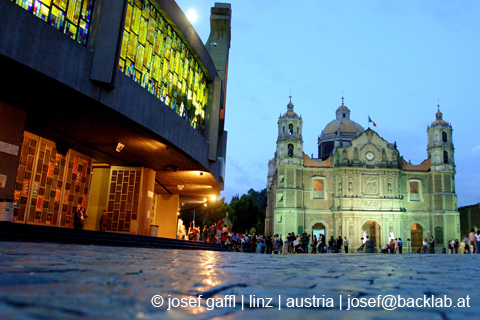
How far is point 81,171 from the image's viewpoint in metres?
20.2

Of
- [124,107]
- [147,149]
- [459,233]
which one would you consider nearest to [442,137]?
[459,233]

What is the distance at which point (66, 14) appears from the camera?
12.1m

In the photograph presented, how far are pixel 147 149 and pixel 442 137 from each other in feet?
144

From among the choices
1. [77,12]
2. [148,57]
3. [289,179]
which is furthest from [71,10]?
[289,179]

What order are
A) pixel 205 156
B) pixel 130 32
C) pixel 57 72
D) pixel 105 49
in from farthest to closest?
pixel 205 156 → pixel 130 32 → pixel 105 49 → pixel 57 72

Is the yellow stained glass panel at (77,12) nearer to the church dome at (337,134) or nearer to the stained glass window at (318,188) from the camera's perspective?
the stained glass window at (318,188)

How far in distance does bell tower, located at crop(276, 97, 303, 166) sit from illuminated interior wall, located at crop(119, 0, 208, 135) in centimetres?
2904

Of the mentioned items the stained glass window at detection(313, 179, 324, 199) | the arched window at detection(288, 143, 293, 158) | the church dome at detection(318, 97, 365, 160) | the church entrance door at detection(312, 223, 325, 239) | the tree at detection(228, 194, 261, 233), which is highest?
the church dome at detection(318, 97, 365, 160)

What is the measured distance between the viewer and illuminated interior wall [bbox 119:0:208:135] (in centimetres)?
1474

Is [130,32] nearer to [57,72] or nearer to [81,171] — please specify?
[57,72]

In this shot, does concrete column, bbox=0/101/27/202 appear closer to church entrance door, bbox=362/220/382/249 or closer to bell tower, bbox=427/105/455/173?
church entrance door, bbox=362/220/382/249

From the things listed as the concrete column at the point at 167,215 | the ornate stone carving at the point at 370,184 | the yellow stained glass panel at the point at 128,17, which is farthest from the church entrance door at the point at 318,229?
the yellow stained glass panel at the point at 128,17

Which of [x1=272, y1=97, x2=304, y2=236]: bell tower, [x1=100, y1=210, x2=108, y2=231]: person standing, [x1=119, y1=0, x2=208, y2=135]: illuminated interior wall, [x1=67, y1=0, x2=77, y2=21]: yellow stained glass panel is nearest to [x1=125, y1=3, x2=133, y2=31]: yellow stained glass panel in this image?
[x1=119, y1=0, x2=208, y2=135]: illuminated interior wall

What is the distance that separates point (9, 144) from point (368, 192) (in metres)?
42.9
